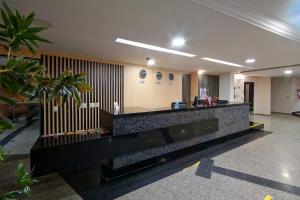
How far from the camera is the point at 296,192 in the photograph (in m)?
2.34

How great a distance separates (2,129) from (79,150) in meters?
1.49

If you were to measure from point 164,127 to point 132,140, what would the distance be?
0.72 metres

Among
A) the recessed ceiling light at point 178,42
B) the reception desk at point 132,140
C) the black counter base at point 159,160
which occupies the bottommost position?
the black counter base at point 159,160

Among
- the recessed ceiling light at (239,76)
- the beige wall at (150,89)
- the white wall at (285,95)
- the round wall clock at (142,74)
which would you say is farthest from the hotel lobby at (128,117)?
the white wall at (285,95)

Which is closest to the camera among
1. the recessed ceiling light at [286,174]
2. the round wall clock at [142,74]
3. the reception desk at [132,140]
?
the reception desk at [132,140]

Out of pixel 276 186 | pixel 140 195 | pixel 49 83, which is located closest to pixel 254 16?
pixel 276 186

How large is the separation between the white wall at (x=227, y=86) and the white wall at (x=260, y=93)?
134 cm

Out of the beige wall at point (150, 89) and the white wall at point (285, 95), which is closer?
the beige wall at point (150, 89)

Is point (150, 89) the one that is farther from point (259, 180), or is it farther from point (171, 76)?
point (259, 180)

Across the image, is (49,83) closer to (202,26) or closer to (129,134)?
(129,134)

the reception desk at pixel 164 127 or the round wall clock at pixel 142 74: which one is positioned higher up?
the round wall clock at pixel 142 74

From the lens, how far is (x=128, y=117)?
9.09 ft

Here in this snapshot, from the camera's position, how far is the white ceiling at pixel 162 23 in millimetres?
2016

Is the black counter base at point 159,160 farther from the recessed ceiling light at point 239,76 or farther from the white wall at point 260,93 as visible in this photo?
the white wall at point 260,93
